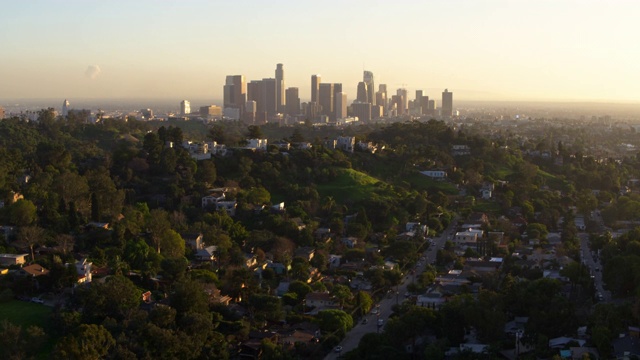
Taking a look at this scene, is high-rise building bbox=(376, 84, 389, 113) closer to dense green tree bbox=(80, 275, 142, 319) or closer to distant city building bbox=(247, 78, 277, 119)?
distant city building bbox=(247, 78, 277, 119)

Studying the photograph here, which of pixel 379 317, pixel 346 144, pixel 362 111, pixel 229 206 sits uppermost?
pixel 346 144

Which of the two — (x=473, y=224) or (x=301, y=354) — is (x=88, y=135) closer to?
(x=473, y=224)

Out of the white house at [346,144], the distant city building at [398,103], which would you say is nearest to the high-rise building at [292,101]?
the distant city building at [398,103]

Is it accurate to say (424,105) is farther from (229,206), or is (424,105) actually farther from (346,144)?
(229,206)

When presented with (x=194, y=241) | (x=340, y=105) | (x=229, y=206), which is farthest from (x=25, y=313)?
(x=340, y=105)

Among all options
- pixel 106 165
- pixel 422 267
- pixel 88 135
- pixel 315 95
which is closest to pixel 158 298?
pixel 422 267

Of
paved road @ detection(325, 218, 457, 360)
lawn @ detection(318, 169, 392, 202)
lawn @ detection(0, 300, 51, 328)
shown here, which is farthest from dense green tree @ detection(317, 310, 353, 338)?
lawn @ detection(318, 169, 392, 202)

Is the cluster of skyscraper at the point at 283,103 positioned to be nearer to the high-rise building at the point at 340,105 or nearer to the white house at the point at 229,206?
the high-rise building at the point at 340,105
